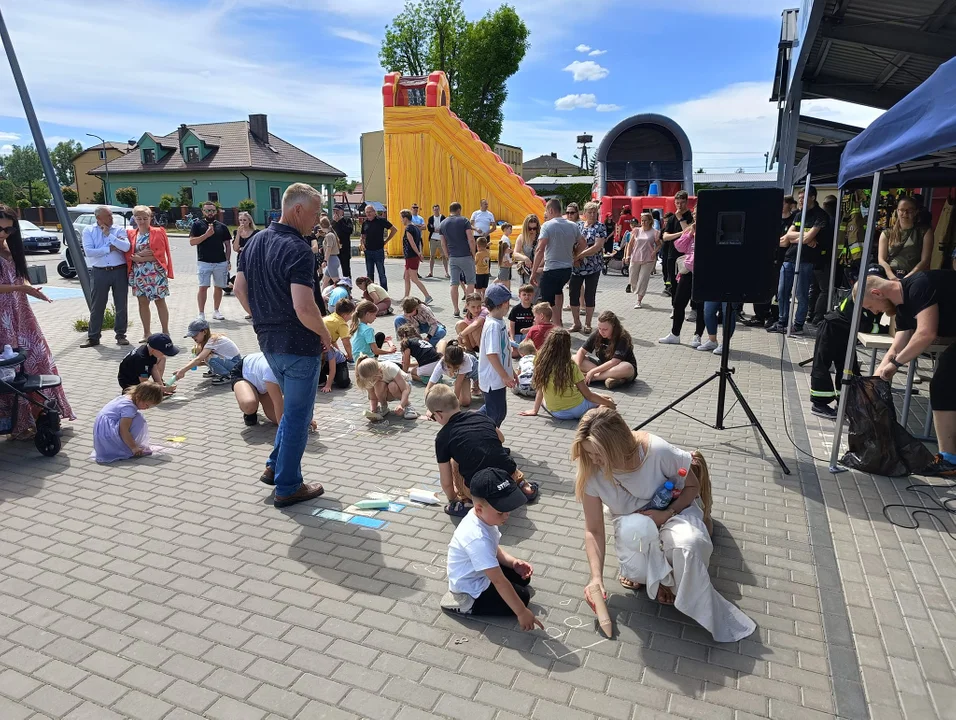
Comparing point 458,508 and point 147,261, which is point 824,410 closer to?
point 458,508

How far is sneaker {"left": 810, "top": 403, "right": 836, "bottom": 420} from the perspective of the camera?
20.5 ft

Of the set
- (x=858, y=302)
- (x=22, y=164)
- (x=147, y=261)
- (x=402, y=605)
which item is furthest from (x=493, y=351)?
(x=22, y=164)

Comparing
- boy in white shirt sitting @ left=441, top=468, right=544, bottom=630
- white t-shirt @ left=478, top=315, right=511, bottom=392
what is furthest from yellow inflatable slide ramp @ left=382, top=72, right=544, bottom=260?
boy in white shirt sitting @ left=441, top=468, right=544, bottom=630

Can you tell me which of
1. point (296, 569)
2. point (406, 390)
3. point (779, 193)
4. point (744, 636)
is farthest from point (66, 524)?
point (779, 193)

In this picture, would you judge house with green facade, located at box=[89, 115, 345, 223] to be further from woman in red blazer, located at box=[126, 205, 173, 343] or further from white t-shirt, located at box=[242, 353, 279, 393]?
white t-shirt, located at box=[242, 353, 279, 393]

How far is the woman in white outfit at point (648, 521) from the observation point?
3082mm

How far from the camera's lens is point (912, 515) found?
13.9ft

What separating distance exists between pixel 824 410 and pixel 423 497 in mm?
4127

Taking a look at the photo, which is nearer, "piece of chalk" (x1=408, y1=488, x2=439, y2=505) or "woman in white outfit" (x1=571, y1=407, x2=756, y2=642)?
"woman in white outfit" (x1=571, y1=407, x2=756, y2=642)

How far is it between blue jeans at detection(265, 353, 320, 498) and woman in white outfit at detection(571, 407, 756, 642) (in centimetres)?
191

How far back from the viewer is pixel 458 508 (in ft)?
14.3

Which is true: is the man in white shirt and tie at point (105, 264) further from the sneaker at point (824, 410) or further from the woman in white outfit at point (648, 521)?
the sneaker at point (824, 410)

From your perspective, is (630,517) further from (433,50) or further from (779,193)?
(433,50)

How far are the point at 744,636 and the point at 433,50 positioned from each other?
50.2 meters
